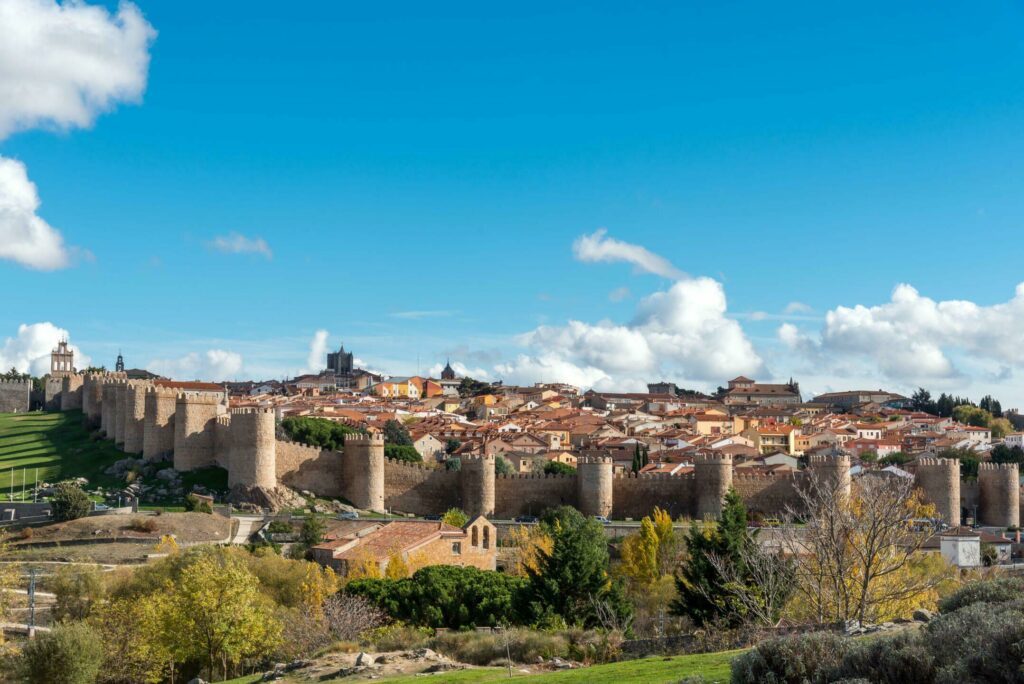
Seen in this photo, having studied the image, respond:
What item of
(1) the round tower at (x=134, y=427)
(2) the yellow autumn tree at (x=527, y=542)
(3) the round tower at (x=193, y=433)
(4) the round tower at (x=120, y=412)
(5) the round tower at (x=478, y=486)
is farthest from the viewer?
(4) the round tower at (x=120, y=412)

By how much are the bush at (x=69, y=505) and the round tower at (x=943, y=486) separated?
35.9 m

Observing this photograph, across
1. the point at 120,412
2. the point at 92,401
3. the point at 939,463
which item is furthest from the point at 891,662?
the point at 92,401

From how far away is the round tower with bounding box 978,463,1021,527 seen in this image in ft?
178

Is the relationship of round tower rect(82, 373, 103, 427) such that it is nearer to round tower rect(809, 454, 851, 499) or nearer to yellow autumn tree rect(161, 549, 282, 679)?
round tower rect(809, 454, 851, 499)

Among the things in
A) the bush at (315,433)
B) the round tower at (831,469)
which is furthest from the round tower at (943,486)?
the bush at (315,433)

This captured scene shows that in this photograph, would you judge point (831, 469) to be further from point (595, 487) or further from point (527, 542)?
point (527, 542)

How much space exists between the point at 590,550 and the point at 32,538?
77.4ft

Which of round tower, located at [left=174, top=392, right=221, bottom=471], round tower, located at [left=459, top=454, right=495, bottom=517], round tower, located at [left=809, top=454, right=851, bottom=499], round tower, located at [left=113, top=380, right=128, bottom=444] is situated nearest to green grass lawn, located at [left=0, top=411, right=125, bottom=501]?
round tower, located at [left=113, top=380, right=128, bottom=444]

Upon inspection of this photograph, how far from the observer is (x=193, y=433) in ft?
166

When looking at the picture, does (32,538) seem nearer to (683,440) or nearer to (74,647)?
(74,647)

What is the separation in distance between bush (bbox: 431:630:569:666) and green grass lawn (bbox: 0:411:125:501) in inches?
1354

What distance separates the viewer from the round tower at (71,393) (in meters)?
79.2

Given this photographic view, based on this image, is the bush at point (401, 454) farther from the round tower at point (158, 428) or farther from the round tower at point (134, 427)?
the round tower at point (134, 427)

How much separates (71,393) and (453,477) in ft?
127
